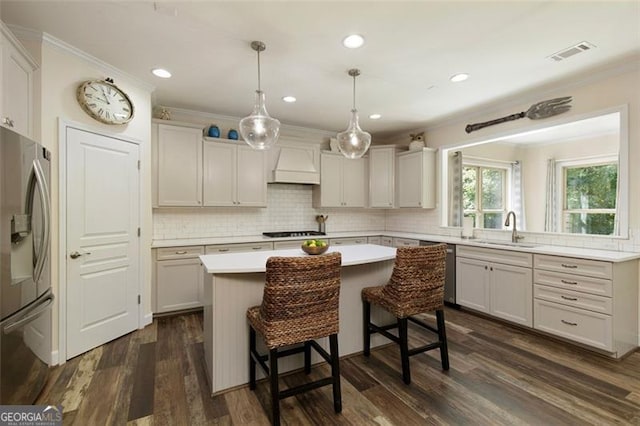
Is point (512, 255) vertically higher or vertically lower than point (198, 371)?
higher

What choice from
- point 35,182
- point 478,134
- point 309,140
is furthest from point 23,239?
point 478,134

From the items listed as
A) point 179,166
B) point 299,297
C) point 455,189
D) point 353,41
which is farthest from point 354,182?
point 299,297

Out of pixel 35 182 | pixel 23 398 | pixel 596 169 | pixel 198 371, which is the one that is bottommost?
Answer: pixel 198 371

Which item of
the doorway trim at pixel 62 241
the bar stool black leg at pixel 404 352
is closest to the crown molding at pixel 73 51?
the doorway trim at pixel 62 241

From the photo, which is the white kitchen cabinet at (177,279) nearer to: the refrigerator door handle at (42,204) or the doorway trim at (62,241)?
the doorway trim at (62,241)

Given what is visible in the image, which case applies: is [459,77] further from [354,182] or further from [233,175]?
[233,175]

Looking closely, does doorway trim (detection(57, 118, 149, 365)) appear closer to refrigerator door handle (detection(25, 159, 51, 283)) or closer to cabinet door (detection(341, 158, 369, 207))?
refrigerator door handle (detection(25, 159, 51, 283))

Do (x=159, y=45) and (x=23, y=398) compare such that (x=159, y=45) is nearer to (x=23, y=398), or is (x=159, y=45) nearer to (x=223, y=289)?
(x=223, y=289)

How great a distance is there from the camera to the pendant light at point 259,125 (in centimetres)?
247

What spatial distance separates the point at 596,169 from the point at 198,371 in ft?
17.9

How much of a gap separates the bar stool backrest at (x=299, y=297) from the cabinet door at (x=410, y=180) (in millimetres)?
3424

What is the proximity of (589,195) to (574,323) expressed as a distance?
2.29 meters

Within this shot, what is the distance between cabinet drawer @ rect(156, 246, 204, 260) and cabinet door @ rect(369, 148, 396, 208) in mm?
3071

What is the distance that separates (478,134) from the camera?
14.1 feet
